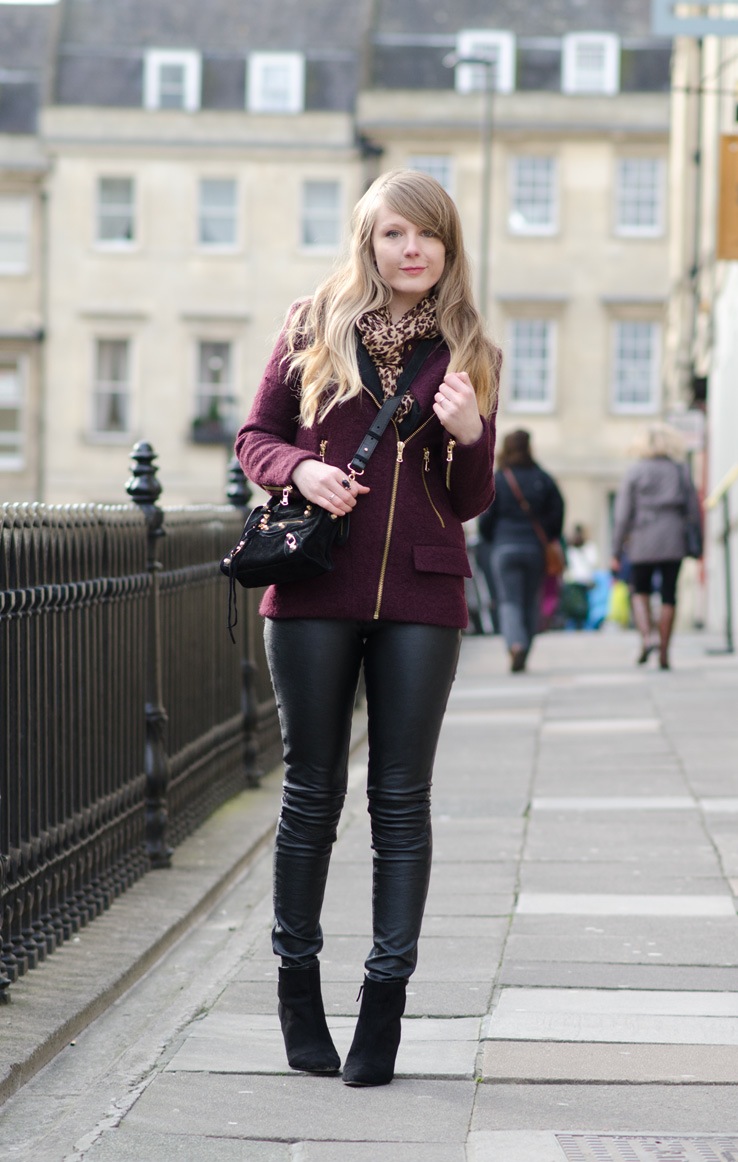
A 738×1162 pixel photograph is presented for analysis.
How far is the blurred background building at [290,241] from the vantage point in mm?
43375

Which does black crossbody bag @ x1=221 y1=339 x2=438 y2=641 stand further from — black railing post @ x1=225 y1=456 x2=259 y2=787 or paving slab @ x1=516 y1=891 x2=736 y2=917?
black railing post @ x1=225 y1=456 x2=259 y2=787

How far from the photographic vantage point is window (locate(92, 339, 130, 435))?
4422cm

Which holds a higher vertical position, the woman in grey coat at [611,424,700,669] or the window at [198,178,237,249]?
the window at [198,178,237,249]

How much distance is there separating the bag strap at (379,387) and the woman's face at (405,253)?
0.13 metres

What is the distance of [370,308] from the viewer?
13.7 ft

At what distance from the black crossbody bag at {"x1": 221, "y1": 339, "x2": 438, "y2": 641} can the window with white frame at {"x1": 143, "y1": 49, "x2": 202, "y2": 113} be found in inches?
1698

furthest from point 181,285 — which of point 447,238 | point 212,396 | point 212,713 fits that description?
point 447,238

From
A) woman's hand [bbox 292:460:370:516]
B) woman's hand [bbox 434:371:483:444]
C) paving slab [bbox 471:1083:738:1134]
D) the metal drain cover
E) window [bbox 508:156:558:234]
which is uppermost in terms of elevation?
window [bbox 508:156:558:234]

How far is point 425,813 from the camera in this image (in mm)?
4219

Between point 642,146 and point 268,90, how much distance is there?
28.4ft

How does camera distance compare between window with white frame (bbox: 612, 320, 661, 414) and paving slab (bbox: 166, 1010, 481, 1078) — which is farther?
window with white frame (bbox: 612, 320, 661, 414)

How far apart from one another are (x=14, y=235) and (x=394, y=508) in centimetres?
4136

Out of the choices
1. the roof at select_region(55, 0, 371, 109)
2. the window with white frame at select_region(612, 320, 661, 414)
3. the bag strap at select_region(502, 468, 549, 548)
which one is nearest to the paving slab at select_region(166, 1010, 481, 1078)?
the bag strap at select_region(502, 468, 549, 548)

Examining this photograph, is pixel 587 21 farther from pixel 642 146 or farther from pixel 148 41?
pixel 148 41
